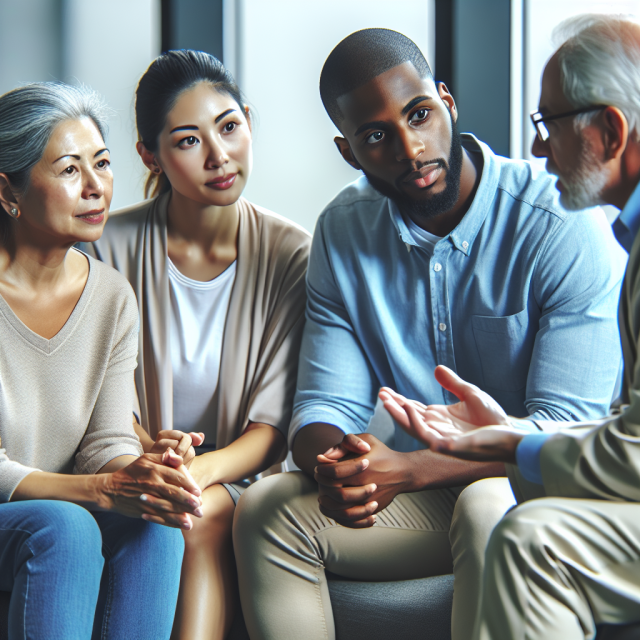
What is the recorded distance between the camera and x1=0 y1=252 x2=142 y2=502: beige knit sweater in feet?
4.90

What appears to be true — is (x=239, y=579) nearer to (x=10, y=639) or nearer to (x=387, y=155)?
(x=10, y=639)

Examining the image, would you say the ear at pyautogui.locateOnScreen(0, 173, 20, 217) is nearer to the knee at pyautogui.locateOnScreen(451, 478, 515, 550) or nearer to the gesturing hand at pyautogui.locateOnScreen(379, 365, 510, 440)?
the gesturing hand at pyautogui.locateOnScreen(379, 365, 510, 440)

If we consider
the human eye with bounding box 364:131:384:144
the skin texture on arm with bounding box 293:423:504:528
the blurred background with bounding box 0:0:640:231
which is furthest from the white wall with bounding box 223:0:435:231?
the skin texture on arm with bounding box 293:423:504:528

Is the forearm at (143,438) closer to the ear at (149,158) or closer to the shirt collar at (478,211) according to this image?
the ear at (149,158)

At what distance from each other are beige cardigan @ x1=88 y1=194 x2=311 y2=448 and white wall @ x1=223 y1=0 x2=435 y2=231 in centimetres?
69

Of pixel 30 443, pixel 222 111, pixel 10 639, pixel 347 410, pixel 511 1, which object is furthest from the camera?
pixel 511 1

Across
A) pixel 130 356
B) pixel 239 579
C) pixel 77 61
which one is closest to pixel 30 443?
pixel 130 356

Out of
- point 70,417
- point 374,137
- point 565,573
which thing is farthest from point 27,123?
point 565,573

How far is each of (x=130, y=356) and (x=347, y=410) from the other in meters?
0.50

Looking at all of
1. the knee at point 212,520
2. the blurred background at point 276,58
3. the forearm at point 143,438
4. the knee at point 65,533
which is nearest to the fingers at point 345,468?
the knee at point 212,520

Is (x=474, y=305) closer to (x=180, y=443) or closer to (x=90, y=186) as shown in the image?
(x=180, y=443)

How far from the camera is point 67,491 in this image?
1385 millimetres

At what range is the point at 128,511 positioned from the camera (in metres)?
1.37

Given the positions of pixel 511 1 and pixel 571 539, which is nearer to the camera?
pixel 571 539
